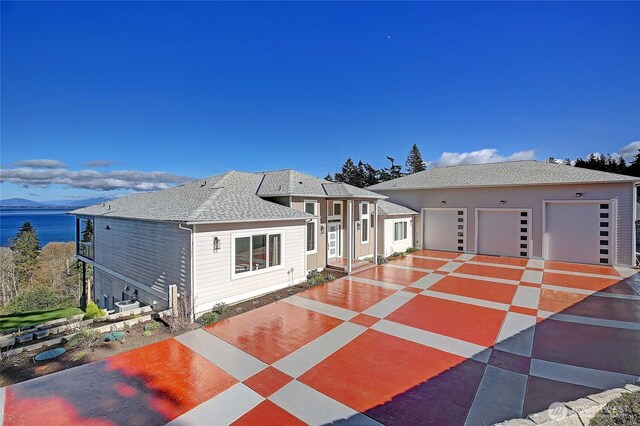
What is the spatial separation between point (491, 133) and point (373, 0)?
55.7ft

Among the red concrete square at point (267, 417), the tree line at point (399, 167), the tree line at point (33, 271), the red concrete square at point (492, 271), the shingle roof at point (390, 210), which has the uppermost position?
the tree line at point (399, 167)

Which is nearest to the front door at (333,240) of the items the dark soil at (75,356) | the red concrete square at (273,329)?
the red concrete square at (273,329)

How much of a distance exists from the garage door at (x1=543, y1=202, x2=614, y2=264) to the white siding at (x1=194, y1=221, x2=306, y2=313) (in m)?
15.7

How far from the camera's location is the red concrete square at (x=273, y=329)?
6500mm

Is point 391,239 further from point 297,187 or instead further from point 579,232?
point 579,232

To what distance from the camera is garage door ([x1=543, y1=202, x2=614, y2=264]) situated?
1494cm

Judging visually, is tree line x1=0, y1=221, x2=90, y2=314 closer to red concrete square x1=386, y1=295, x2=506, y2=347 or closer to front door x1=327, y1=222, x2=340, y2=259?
front door x1=327, y1=222, x2=340, y2=259

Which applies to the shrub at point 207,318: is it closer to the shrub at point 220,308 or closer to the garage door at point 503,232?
the shrub at point 220,308

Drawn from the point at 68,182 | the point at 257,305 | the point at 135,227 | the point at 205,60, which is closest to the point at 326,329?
the point at 257,305

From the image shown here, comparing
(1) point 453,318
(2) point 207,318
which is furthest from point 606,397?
(2) point 207,318

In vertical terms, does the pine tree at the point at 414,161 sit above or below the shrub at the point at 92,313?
above

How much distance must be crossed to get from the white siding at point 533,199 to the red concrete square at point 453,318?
36.6ft

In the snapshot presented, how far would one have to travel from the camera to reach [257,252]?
1039cm

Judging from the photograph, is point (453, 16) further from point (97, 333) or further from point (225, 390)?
point (97, 333)
